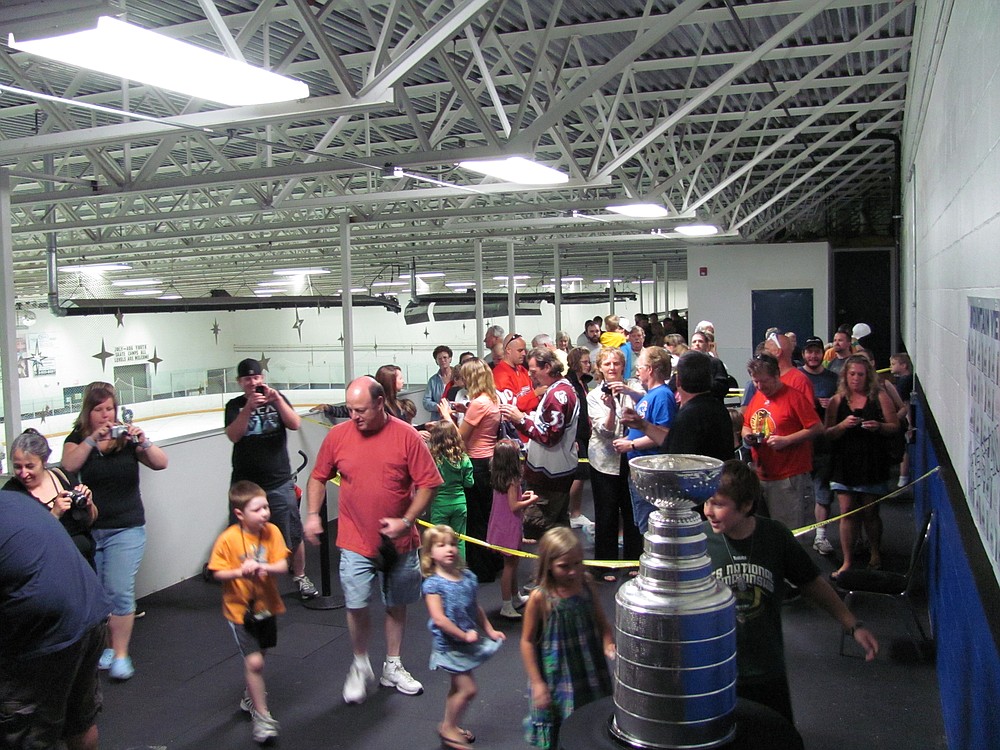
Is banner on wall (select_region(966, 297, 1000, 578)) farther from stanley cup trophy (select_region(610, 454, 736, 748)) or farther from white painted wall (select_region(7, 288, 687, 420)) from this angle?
white painted wall (select_region(7, 288, 687, 420))

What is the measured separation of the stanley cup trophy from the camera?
1.40 m

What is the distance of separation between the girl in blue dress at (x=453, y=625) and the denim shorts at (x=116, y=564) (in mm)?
2023

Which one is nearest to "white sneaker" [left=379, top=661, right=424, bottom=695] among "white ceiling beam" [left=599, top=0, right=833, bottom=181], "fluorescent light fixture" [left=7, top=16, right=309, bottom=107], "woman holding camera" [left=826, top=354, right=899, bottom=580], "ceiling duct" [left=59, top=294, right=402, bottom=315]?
"fluorescent light fixture" [left=7, top=16, right=309, bottom=107]

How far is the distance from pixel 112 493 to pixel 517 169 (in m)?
3.60

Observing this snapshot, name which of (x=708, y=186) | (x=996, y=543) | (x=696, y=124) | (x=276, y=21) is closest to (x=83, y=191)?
(x=276, y=21)

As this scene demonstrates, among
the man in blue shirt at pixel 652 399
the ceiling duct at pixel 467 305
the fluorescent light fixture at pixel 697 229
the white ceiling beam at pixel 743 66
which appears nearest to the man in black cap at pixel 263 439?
the man in blue shirt at pixel 652 399

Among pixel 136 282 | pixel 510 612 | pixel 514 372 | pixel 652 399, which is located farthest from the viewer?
pixel 136 282

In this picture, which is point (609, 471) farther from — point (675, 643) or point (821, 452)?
point (675, 643)

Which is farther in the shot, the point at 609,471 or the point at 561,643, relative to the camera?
the point at 609,471

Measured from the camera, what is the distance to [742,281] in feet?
61.4

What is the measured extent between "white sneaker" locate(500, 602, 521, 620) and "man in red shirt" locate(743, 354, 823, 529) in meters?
1.72

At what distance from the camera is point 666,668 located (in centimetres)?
140

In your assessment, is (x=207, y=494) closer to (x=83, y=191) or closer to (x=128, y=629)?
(x=128, y=629)

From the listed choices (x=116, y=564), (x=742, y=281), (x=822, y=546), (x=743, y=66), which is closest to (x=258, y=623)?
(x=116, y=564)
